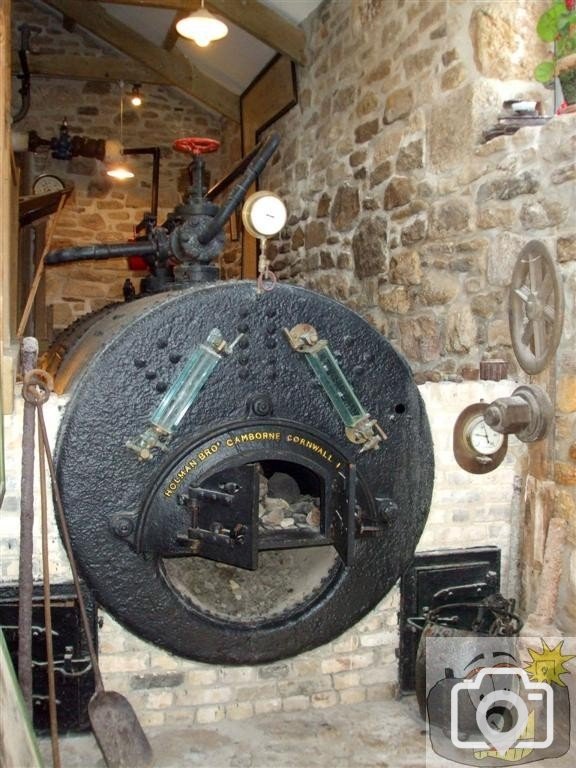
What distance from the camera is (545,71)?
11.6 ft

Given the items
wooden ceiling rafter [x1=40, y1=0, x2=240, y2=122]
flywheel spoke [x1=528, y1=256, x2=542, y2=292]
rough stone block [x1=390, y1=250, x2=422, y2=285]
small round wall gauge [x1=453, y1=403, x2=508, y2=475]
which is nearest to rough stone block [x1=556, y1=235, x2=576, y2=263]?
flywheel spoke [x1=528, y1=256, x2=542, y2=292]

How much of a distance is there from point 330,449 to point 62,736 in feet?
4.59

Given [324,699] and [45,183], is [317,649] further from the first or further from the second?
[45,183]

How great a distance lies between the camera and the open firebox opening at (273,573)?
2865 millimetres

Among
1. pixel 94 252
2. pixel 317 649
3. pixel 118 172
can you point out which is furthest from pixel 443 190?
pixel 118 172

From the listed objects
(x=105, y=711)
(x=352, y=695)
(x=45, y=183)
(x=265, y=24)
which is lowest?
(x=352, y=695)

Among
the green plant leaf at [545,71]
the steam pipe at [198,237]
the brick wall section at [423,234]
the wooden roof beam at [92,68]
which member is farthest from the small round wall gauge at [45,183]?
the green plant leaf at [545,71]

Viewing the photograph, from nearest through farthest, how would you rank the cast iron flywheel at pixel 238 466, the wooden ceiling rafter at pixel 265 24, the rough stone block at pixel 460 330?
the cast iron flywheel at pixel 238 466 < the rough stone block at pixel 460 330 < the wooden ceiling rafter at pixel 265 24

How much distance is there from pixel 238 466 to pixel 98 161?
6720 mm

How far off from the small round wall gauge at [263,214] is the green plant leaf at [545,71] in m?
1.59

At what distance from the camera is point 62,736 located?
2.70 metres

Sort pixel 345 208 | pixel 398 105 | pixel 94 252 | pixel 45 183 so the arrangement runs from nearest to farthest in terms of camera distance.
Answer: pixel 94 252 → pixel 398 105 → pixel 345 208 → pixel 45 183

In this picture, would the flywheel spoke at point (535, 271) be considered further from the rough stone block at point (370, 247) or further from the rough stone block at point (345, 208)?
the rough stone block at point (345, 208)

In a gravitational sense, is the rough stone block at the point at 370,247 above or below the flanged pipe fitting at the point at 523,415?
above
